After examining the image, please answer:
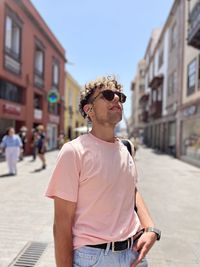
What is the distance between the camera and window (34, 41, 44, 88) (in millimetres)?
22203

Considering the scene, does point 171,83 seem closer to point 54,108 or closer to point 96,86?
point 54,108

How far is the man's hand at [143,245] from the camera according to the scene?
1.75m

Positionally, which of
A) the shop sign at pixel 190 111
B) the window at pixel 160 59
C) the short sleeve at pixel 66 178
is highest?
the window at pixel 160 59

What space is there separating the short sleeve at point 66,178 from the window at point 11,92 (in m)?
16.1

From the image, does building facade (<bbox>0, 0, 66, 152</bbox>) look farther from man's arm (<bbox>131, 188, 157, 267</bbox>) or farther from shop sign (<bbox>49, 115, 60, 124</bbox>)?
man's arm (<bbox>131, 188, 157, 267</bbox>)

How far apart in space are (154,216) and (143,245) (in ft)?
15.3

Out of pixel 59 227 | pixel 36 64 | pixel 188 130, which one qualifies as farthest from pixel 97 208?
pixel 36 64

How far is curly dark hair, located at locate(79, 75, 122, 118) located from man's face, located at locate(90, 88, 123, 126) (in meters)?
0.03

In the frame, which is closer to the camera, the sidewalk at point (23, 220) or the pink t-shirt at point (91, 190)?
the pink t-shirt at point (91, 190)

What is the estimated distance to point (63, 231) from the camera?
63.9 inches

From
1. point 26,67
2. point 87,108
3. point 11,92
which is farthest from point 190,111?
point 87,108

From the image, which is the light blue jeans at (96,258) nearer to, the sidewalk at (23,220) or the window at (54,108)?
the sidewalk at (23,220)

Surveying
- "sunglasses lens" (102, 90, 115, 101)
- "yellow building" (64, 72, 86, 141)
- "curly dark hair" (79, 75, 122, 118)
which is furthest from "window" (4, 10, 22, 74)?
"sunglasses lens" (102, 90, 115, 101)

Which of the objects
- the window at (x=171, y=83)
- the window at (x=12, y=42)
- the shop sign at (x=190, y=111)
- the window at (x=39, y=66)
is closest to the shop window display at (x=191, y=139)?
the shop sign at (x=190, y=111)
